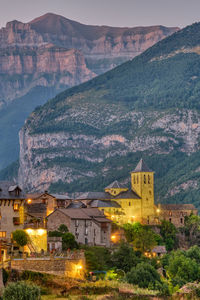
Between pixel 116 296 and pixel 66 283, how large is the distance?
5.93 meters

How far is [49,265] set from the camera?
85.2 m

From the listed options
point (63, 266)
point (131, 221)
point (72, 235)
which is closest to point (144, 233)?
point (131, 221)

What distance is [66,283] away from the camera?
84688 millimetres

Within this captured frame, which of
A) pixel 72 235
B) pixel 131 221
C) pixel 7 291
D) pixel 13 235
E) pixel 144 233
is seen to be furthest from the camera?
pixel 131 221

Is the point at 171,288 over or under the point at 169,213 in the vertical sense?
under

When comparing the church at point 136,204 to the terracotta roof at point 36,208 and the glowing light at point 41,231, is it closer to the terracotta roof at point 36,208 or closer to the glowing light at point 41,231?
the terracotta roof at point 36,208

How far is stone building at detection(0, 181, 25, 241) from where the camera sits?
337 feet

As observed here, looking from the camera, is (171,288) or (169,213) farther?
(169,213)

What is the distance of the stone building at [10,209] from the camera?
337 feet

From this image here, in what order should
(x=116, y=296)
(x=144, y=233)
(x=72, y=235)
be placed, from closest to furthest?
(x=116, y=296)
(x=72, y=235)
(x=144, y=233)

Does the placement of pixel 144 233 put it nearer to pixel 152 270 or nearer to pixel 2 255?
pixel 152 270

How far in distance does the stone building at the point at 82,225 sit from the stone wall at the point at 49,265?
103 feet

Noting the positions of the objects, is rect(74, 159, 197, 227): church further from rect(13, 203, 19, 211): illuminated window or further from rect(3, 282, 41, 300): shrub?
rect(3, 282, 41, 300): shrub

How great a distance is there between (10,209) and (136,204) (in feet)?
172
